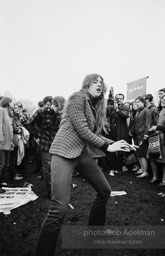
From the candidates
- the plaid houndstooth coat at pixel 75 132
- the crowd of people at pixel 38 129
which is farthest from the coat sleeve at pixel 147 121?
the plaid houndstooth coat at pixel 75 132

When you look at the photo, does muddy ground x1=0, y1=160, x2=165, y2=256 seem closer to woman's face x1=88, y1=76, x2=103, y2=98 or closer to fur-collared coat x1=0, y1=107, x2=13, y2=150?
fur-collared coat x1=0, y1=107, x2=13, y2=150

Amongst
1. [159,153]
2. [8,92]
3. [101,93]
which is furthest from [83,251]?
[8,92]

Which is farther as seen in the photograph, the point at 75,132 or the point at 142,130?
the point at 142,130

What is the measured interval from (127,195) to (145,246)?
69.3 inches

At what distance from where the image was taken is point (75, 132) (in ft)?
6.70

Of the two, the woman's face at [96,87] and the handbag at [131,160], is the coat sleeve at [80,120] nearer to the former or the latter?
the woman's face at [96,87]

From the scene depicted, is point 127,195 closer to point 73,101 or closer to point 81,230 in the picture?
point 81,230

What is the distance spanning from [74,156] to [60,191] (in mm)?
364

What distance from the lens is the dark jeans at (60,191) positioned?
70.6 inches

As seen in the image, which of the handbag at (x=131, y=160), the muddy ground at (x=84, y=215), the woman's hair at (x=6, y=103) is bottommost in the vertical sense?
the muddy ground at (x=84, y=215)

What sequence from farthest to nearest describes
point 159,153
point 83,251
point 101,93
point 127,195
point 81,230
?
point 159,153, point 127,195, point 81,230, point 101,93, point 83,251

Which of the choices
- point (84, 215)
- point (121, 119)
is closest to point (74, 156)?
A: point (84, 215)

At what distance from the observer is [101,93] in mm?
2508

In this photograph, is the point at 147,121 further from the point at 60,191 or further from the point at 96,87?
the point at 60,191
